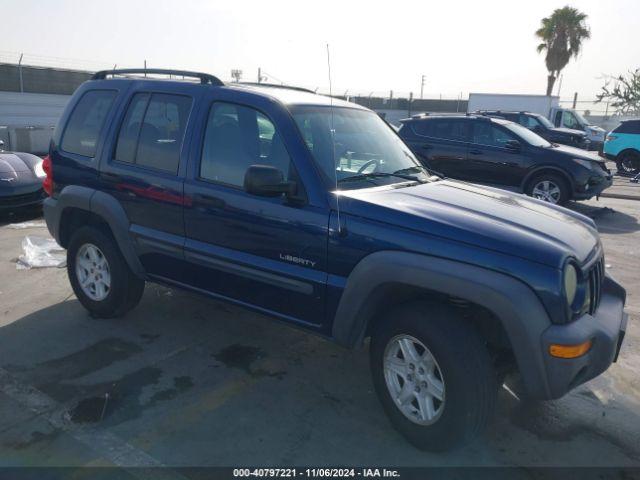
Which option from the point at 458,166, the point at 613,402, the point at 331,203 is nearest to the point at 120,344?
the point at 331,203

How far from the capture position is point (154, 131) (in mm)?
4133

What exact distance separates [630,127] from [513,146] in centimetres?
851

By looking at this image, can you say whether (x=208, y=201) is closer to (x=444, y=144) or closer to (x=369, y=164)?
(x=369, y=164)

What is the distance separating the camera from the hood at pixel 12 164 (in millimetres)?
7835

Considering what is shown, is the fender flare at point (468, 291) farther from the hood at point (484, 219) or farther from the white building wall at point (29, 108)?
the white building wall at point (29, 108)

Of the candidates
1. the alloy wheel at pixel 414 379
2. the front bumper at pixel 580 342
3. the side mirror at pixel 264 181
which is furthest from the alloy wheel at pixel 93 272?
the front bumper at pixel 580 342

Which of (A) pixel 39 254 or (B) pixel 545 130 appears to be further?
(B) pixel 545 130

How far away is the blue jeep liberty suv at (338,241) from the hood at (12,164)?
374cm

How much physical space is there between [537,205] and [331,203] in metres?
1.52

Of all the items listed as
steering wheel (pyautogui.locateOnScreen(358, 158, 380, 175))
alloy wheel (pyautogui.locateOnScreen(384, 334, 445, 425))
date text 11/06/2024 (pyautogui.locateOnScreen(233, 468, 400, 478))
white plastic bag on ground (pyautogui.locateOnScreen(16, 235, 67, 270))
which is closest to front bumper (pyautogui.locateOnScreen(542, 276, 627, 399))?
alloy wheel (pyautogui.locateOnScreen(384, 334, 445, 425))

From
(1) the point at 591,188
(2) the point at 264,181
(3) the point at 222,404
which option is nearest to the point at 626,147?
(1) the point at 591,188

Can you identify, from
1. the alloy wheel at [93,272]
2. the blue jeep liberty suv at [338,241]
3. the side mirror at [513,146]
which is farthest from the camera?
the side mirror at [513,146]

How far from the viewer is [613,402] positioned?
369 centimetres

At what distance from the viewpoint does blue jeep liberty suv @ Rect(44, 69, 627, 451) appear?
2762 millimetres
